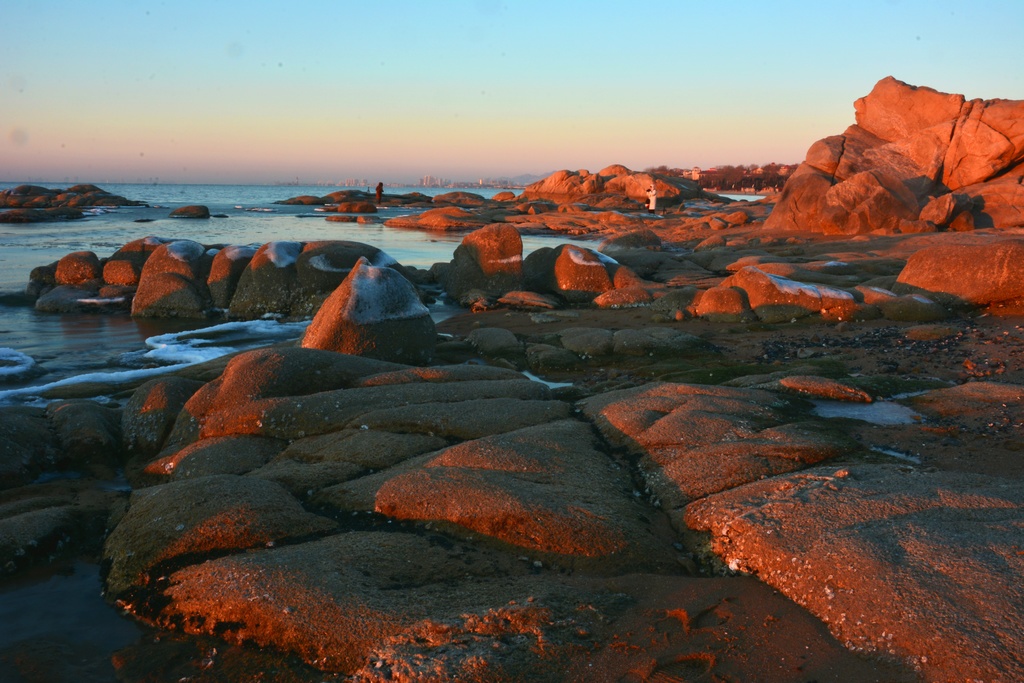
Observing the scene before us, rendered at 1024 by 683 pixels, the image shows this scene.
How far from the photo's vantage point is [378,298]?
13.1 metres

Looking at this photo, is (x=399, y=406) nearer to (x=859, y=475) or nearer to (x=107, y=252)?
(x=859, y=475)

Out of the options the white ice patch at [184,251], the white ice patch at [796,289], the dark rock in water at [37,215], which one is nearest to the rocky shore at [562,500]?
the white ice patch at [796,289]

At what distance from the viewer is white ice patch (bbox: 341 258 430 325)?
12.8m

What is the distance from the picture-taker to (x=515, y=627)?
4527 mm

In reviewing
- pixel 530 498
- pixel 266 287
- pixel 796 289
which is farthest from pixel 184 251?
pixel 530 498

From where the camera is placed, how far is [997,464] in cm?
700

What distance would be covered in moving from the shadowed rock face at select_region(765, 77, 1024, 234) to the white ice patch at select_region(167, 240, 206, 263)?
26.5m

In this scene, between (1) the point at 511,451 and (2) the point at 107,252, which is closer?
(1) the point at 511,451

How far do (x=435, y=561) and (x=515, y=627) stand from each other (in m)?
1.09

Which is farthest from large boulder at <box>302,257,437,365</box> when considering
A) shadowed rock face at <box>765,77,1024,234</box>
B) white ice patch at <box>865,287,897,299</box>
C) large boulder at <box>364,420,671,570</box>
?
shadowed rock face at <box>765,77,1024,234</box>

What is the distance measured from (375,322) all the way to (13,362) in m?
7.58

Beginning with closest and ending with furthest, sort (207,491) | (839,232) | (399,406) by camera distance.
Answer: (207,491) < (399,406) < (839,232)

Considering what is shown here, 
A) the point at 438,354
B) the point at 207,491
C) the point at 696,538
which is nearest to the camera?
the point at 696,538

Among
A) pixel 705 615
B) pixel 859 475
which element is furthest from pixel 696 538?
pixel 859 475
